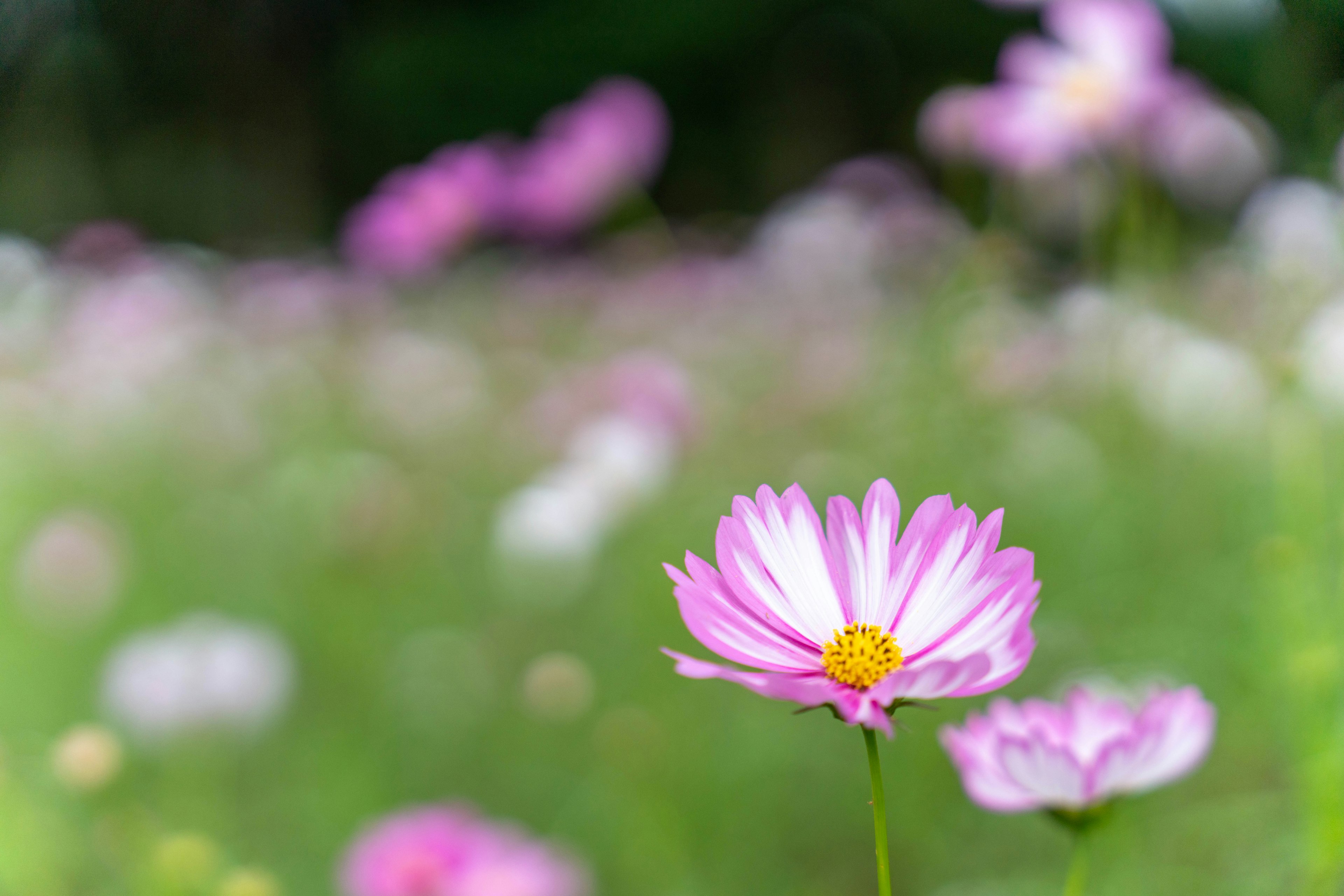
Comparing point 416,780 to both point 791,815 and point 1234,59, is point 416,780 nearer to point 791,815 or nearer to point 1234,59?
point 791,815

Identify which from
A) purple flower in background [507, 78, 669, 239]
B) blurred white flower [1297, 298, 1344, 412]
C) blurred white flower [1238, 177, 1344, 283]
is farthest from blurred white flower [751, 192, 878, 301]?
blurred white flower [1297, 298, 1344, 412]

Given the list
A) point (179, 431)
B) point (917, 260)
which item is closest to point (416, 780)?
point (179, 431)

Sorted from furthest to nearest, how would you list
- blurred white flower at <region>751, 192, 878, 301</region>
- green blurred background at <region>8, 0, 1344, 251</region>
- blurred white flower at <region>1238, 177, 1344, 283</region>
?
1. green blurred background at <region>8, 0, 1344, 251</region>
2. blurred white flower at <region>751, 192, 878, 301</region>
3. blurred white flower at <region>1238, 177, 1344, 283</region>

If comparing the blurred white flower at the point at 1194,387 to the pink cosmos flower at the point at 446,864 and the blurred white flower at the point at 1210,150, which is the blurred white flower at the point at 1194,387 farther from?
the pink cosmos flower at the point at 446,864

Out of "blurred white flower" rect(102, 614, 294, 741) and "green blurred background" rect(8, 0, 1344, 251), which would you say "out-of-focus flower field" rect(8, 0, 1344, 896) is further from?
"green blurred background" rect(8, 0, 1344, 251)

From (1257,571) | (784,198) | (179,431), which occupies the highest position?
(784,198)

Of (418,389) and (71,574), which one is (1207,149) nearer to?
(418,389)
